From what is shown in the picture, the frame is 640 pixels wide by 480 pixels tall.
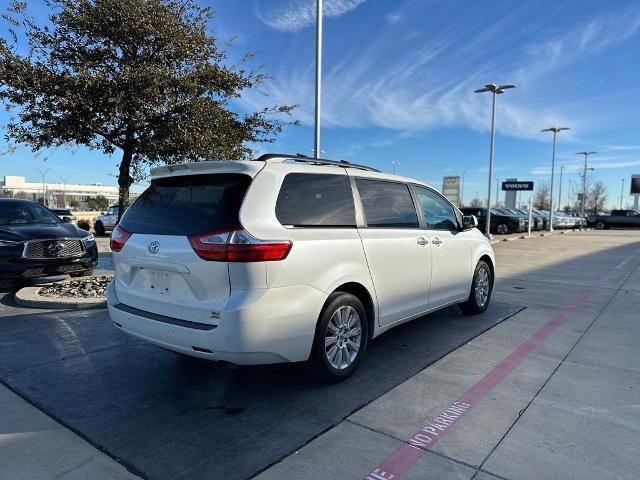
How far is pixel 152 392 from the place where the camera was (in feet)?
12.8

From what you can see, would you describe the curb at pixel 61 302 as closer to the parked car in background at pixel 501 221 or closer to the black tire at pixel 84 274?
the black tire at pixel 84 274

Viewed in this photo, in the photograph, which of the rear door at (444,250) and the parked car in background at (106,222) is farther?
the parked car in background at (106,222)

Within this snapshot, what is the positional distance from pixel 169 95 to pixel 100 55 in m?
1.23

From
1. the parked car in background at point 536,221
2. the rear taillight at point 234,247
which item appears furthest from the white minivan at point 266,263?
the parked car in background at point 536,221

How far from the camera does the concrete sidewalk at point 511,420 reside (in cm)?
283

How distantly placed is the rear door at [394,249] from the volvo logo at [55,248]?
569 centimetres

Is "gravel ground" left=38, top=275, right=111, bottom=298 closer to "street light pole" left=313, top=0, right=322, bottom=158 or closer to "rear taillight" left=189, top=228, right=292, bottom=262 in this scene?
"rear taillight" left=189, top=228, right=292, bottom=262

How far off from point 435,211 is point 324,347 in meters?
2.56

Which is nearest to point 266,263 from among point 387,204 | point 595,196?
point 387,204

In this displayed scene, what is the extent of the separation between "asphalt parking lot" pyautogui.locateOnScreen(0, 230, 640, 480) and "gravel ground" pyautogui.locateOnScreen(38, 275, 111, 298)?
1193mm

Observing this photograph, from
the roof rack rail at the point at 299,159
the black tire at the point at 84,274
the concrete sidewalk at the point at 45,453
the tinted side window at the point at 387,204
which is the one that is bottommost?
the concrete sidewalk at the point at 45,453

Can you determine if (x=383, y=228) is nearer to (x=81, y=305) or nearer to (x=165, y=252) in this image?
(x=165, y=252)

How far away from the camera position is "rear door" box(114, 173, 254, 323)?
11.1ft

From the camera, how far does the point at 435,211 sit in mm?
5629
